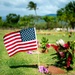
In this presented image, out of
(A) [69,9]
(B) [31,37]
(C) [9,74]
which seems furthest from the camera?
(A) [69,9]

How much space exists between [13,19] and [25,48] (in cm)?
10943

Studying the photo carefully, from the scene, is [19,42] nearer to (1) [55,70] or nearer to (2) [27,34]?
(2) [27,34]

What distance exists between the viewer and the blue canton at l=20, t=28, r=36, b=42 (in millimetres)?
10127

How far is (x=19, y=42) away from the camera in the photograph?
10.1m

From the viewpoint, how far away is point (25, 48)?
398 inches

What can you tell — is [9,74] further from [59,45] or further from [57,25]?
[57,25]

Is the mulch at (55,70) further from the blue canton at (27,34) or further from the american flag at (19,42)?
the blue canton at (27,34)

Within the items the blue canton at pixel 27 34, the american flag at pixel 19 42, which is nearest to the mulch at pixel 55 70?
the american flag at pixel 19 42

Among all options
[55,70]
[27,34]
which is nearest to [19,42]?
[27,34]

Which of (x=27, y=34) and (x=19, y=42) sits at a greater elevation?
(x=27, y=34)

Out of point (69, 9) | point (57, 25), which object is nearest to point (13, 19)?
point (57, 25)

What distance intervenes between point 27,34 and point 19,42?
19.5 inches

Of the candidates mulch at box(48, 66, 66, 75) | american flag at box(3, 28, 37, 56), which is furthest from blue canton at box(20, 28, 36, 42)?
mulch at box(48, 66, 66, 75)

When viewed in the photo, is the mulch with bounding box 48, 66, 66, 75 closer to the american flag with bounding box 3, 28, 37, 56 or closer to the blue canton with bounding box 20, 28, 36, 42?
the american flag with bounding box 3, 28, 37, 56
